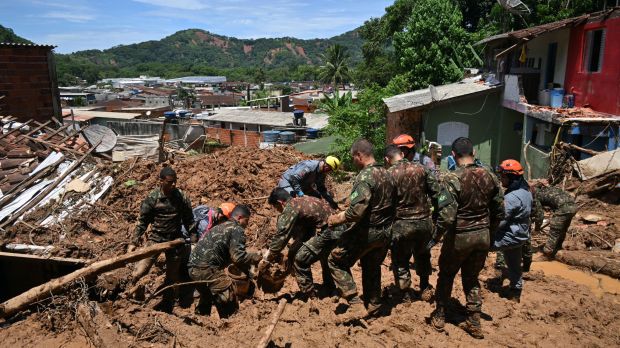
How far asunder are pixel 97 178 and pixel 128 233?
1942 mm

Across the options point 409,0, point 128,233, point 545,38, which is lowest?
point 128,233

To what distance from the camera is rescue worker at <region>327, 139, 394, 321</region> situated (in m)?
4.71

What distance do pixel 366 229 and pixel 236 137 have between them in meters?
22.9

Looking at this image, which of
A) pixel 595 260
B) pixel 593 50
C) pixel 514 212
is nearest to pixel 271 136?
pixel 593 50

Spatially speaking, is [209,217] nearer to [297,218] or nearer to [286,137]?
[297,218]

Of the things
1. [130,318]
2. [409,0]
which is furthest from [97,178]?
[409,0]

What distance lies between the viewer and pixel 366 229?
16.0 ft

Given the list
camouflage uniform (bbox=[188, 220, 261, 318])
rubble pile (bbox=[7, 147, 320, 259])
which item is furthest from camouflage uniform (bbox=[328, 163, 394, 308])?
rubble pile (bbox=[7, 147, 320, 259])

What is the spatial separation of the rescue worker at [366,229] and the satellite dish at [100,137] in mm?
7779

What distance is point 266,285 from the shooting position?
5.82 metres

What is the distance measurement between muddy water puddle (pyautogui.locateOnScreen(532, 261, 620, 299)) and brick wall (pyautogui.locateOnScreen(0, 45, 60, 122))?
1594 cm

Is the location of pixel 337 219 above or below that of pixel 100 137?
below

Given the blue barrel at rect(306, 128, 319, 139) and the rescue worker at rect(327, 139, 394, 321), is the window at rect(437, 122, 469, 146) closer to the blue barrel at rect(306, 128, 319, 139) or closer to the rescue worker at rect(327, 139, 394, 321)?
the blue barrel at rect(306, 128, 319, 139)

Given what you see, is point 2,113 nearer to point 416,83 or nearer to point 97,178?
point 97,178
